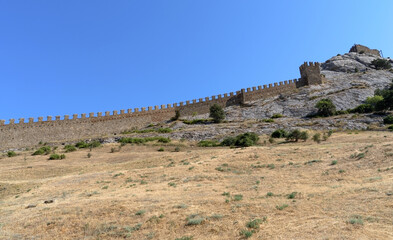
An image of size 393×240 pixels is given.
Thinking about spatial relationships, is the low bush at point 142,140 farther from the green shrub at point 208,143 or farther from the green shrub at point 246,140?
the green shrub at point 246,140

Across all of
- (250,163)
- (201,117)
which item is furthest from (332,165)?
(201,117)

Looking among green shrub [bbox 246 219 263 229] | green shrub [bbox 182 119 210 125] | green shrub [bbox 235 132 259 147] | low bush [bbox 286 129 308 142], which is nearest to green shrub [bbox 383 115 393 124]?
low bush [bbox 286 129 308 142]

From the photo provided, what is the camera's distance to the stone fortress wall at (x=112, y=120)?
3812 cm

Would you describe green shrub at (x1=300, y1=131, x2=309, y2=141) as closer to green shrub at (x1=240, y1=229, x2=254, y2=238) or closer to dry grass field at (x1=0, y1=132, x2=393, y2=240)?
dry grass field at (x1=0, y1=132, x2=393, y2=240)

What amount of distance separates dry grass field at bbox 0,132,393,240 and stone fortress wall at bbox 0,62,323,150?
70.6ft

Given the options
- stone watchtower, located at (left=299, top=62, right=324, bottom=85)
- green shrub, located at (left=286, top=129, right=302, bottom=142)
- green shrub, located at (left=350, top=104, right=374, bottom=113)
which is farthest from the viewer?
stone watchtower, located at (left=299, top=62, right=324, bottom=85)

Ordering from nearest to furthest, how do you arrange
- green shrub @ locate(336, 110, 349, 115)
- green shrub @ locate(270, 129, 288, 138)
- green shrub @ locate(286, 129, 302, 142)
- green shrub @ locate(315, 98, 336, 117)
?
1. green shrub @ locate(286, 129, 302, 142)
2. green shrub @ locate(270, 129, 288, 138)
3. green shrub @ locate(315, 98, 336, 117)
4. green shrub @ locate(336, 110, 349, 115)

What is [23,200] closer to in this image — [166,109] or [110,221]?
[110,221]

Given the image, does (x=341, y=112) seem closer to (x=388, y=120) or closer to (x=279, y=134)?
(x=388, y=120)

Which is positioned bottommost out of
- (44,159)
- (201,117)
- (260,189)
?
(260,189)

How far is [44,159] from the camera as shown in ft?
79.3

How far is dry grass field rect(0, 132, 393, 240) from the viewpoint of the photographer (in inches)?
267

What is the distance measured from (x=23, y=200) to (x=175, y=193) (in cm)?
662

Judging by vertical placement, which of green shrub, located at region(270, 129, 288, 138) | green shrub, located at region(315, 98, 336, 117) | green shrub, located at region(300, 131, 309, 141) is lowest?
green shrub, located at region(300, 131, 309, 141)
